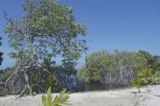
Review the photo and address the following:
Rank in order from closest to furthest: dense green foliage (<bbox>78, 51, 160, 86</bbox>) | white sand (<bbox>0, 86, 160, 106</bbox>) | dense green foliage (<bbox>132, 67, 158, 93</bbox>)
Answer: white sand (<bbox>0, 86, 160, 106</bbox>), dense green foliage (<bbox>132, 67, 158, 93</bbox>), dense green foliage (<bbox>78, 51, 160, 86</bbox>)

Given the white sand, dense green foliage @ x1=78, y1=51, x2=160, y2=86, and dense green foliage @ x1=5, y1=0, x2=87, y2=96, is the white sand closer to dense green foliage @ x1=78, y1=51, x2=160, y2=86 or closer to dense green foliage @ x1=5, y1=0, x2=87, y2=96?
dense green foliage @ x1=5, y1=0, x2=87, y2=96

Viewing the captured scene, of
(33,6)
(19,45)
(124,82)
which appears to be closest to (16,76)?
Result: (19,45)

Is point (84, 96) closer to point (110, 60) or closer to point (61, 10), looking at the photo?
point (61, 10)

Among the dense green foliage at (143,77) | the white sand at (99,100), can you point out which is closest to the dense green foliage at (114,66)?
the dense green foliage at (143,77)

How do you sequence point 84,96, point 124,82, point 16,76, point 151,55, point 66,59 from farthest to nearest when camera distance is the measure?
point 151,55 → point 124,82 → point 66,59 → point 16,76 → point 84,96

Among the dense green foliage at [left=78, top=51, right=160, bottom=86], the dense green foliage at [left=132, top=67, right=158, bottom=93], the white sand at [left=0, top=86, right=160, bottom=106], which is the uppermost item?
the dense green foliage at [left=78, top=51, right=160, bottom=86]

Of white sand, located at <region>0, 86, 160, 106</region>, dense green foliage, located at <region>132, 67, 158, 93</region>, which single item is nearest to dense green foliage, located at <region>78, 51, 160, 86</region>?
dense green foliage, located at <region>132, 67, 158, 93</region>

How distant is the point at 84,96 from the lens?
23.6 metres

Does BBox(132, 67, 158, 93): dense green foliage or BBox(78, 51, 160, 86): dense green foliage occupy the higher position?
BBox(78, 51, 160, 86): dense green foliage

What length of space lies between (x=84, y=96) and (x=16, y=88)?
531 cm

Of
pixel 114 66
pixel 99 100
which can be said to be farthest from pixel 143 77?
pixel 114 66

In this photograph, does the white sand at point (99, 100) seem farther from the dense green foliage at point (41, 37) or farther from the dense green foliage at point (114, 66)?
the dense green foliage at point (114, 66)

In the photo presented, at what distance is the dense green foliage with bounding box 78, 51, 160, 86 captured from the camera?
128 feet

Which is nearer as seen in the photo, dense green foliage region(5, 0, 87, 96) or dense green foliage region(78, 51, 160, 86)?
dense green foliage region(5, 0, 87, 96)
